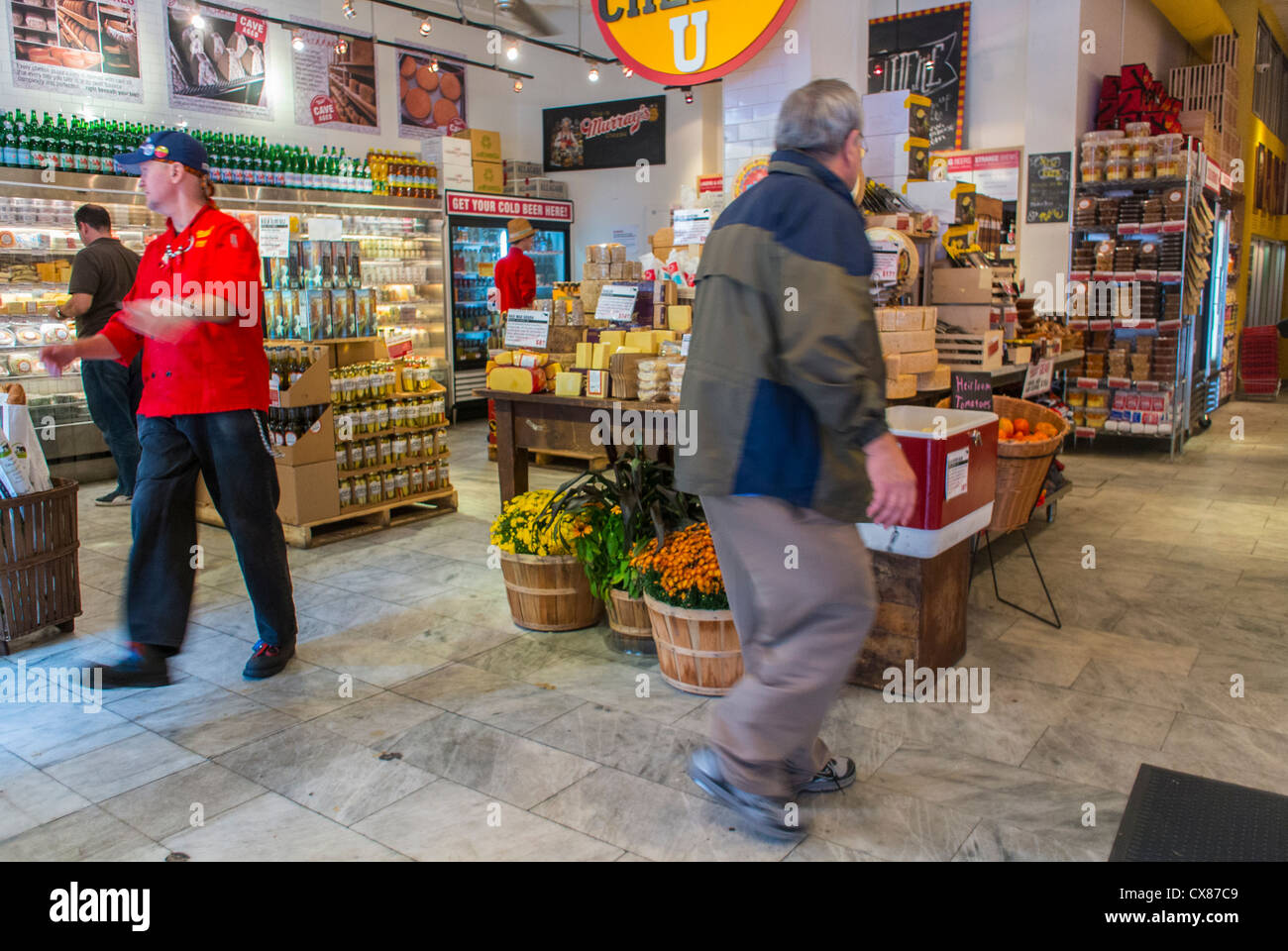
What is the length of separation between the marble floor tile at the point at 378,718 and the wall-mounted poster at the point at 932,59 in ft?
29.2

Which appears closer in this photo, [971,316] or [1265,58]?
→ [971,316]

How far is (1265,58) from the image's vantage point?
45.0ft

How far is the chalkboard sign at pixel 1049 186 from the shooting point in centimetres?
866

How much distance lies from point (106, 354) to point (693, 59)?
3528 millimetres

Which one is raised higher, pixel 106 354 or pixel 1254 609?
pixel 106 354

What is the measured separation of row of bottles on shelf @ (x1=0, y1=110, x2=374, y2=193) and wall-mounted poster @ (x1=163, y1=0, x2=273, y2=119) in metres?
0.33

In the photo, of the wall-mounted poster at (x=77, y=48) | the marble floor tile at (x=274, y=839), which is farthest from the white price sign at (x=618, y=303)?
the wall-mounted poster at (x=77, y=48)

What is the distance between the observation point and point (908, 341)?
14.4ft

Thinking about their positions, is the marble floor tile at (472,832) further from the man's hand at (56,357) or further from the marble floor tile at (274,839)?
the man's hand at (56,357)

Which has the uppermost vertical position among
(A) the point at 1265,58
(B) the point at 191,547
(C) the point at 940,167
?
(A) the point at 1265,58
